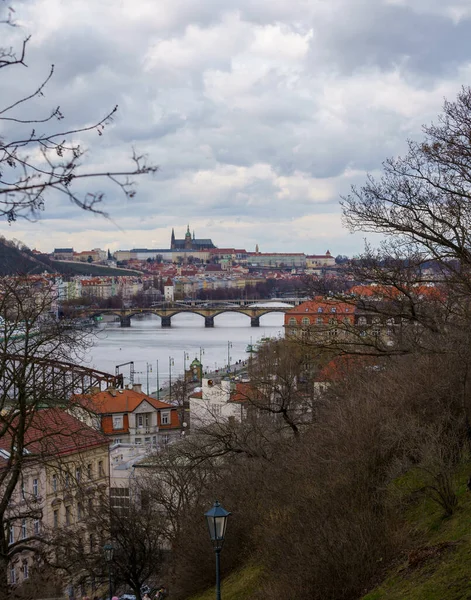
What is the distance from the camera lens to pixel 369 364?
50.6 feet

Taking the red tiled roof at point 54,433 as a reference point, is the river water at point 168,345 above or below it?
below

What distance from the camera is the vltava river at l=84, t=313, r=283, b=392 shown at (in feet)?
142

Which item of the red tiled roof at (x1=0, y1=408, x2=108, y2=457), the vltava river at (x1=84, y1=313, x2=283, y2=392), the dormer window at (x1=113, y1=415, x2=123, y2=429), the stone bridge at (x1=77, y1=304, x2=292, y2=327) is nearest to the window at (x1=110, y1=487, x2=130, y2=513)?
the red tiled roof at (x1=0, y1=408, x2=108, y2=457)

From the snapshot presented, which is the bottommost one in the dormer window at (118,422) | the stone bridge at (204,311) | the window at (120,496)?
the dormer window at (118,422)

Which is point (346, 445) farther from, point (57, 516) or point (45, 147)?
point (57, 516)

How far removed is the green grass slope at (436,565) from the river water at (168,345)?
87.2 feet

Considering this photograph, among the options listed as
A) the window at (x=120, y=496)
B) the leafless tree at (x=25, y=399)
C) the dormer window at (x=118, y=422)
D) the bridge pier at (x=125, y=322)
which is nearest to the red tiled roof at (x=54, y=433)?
the leafless tree at (x=25, y=399)

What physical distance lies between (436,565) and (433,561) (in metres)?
0.09

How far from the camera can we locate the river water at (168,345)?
141 feet

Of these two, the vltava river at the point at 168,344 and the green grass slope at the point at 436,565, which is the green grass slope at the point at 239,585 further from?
the vltava river at the point at 168,344

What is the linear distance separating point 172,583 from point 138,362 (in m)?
35.7

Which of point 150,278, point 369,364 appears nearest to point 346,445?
point 369,364

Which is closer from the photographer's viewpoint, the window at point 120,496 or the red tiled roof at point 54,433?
the red tiled roof at point 54,433

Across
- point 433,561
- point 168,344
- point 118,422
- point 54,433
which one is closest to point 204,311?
point 168,344
